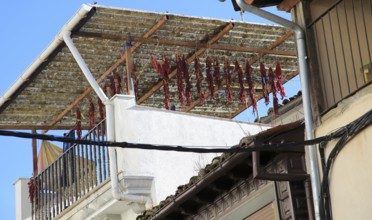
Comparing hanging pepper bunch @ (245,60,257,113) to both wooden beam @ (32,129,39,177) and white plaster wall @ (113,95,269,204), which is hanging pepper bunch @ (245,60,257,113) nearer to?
white plaster wall @ (113,95,269,204)

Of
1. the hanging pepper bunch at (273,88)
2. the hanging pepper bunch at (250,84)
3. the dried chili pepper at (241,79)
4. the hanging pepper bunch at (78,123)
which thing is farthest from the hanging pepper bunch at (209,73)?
the hanging pepper bunch at (78,123)

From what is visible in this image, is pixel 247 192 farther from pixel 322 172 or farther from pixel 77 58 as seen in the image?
pixel 77 58

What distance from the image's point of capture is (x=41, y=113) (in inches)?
1011

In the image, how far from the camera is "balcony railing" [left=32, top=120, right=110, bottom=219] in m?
22.4

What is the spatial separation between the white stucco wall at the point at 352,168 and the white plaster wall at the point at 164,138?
7227 mm

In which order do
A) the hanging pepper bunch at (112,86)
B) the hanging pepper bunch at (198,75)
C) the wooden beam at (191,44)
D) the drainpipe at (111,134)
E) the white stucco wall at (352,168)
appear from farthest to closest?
the hanging pepper bunch at (112,86) < the hanging pepper bunch at (198,75) < the wooden beam at (191,44) < the drainpipe at (111,134) < the white stucco wall at (352,168)

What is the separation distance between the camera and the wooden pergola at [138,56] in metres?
22.3

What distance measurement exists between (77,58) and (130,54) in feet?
3.87

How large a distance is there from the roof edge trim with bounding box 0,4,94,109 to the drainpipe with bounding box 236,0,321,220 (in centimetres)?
674

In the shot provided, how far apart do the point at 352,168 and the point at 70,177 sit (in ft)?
34.5

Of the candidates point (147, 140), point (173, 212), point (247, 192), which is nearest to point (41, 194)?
point (147, 140)

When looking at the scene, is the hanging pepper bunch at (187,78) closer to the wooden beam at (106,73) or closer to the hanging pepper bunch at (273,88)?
the wooden beam at (106,73)

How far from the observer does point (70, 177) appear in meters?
23.5

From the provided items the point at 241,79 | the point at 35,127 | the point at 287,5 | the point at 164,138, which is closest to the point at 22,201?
the point at 35,127
